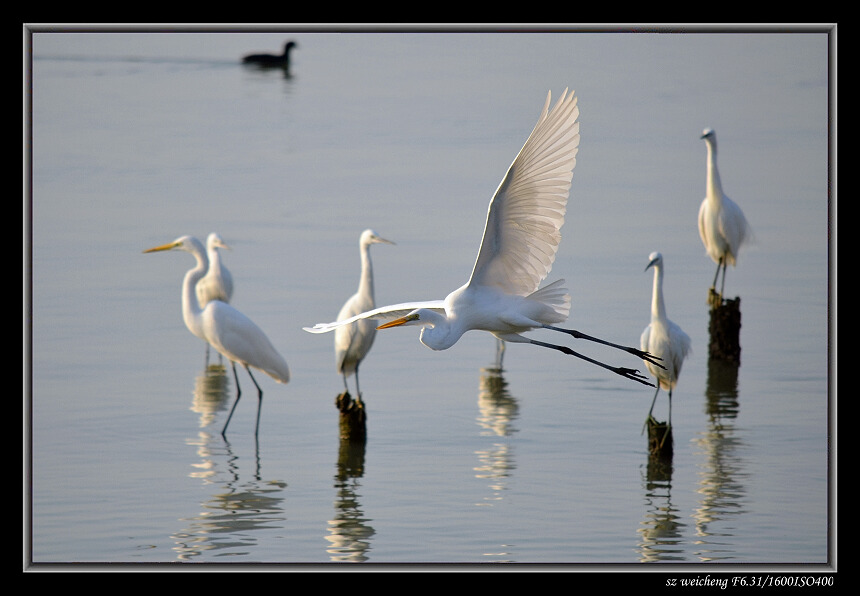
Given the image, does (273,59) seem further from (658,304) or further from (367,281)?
(658,304)

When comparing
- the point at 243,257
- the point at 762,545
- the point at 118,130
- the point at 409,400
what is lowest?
the point at 762,545

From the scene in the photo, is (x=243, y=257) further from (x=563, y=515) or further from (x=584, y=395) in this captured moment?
(x=563, y=515)

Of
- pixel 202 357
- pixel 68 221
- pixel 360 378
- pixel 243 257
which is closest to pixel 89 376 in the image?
pixel 202 357

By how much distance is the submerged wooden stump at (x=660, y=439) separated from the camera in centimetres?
654

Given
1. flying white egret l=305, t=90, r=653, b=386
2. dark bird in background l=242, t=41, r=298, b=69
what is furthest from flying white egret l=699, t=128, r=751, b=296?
dark bird in background l=242, t=41, r=298, b=69

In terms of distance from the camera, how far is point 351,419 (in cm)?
671

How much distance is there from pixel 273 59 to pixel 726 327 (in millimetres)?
11662

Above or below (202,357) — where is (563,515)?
below

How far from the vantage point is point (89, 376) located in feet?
27.6

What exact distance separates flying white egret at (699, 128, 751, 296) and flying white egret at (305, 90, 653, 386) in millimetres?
4384

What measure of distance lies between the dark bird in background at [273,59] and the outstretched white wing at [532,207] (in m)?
14.4

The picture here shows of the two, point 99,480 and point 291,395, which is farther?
point 291,395

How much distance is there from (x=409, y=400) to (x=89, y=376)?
2.17m

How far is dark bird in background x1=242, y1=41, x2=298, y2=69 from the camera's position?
18609 millimetres
